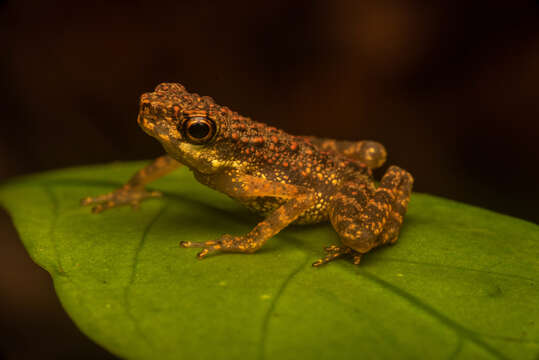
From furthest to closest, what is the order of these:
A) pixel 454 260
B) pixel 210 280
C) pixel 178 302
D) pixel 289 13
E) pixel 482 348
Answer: pixel 289 13 < pixel 454 260 < pixel 210 280 < pixel 178 302 < pixel 482 348

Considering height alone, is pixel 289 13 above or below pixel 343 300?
above

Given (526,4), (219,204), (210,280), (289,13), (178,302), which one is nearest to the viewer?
(178,302)

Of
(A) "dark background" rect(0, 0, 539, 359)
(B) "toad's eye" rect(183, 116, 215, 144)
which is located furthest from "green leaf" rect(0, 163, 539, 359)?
(A) "dark background" rect(0, 0, 539, 359)

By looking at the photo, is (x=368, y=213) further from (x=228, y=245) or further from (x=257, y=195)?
(x=228, y=245)

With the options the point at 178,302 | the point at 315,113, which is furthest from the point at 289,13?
the point at 178,302

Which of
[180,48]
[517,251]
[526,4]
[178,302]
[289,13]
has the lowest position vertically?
[178,302]

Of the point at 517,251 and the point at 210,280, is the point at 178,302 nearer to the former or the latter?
the point at 210,280

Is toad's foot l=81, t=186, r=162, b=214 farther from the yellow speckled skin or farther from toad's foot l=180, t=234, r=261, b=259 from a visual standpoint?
toad's foot l=180, t=234, r=261, b=259

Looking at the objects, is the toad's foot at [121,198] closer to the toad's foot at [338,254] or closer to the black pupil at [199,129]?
the black pupil at [199,129]
